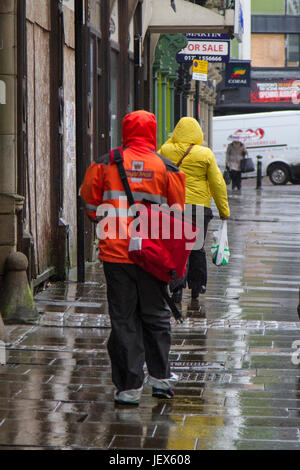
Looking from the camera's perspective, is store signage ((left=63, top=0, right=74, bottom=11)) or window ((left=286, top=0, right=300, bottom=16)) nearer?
store signage ((left=63, top=0, right=74, bottom=11))

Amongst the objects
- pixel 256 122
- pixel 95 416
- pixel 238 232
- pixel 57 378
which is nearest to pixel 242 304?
pixel 57 378

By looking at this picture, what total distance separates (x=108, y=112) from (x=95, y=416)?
9.41 meters

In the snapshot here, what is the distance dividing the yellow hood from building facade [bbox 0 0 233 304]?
140 centimetres

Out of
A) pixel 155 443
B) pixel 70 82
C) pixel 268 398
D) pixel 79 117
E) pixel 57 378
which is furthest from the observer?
pixel 70 82

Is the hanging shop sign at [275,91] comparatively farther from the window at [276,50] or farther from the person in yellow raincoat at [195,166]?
the person in yellow raincoat at [195,166]

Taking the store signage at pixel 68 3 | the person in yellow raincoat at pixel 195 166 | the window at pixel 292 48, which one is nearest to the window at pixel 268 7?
the window at pixel 292 48

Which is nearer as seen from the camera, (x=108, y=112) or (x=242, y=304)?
(x=242, y=304)

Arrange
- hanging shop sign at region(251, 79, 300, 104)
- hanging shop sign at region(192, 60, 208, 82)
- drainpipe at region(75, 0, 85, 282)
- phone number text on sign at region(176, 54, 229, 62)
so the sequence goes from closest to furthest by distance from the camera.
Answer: drainpipe at region(75, 0, 85, 282)
phone number text on sign at region(176, 54, 229, 62)
hanging shop sign at region(192, 60, 208, 82)
hanging shop sign at region(251, 79, 300, 104)

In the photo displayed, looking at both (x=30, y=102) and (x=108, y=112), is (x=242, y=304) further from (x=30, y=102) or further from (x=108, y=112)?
(x=108, y=112)

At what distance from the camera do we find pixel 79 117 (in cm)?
1096

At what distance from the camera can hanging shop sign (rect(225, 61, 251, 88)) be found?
35984 millimetres

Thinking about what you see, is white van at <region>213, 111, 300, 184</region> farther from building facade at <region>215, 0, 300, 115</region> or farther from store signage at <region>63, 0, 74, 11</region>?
store signage at <region>63, 0, 74, 11</region>

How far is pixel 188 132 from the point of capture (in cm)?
945

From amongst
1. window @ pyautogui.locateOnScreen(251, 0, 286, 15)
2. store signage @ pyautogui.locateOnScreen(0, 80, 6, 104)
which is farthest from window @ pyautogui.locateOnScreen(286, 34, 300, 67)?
store signage @ pyautogui.locateOnScreen(0, 80, 6, 104)
